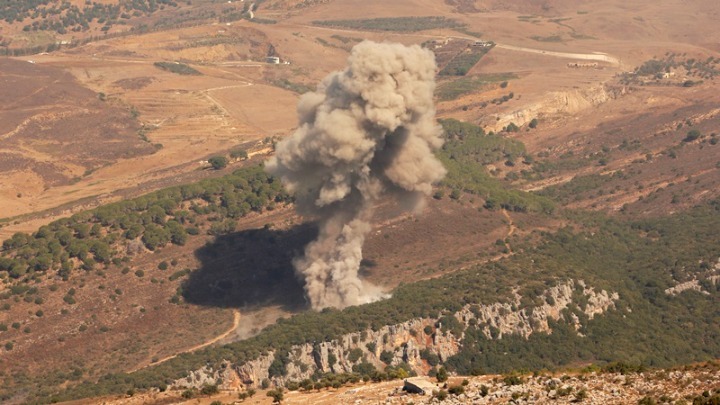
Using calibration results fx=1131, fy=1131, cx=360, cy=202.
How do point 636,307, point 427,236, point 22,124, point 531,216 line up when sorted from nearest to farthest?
point 636,307, point 427,236, point 531,216, point 22,124

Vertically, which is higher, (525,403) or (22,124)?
(525,403)

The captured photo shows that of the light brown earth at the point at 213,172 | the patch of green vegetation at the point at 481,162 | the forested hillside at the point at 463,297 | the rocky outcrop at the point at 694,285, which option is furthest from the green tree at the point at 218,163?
the rocky outcrop at the point at 694,285

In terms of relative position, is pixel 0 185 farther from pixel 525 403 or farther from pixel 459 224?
pixel 525 403

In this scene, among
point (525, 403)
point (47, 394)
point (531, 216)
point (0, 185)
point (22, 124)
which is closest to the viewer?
point (525, 403)

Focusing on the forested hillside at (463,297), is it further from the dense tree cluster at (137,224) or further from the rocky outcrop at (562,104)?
the rocky outcrop at (562,104)

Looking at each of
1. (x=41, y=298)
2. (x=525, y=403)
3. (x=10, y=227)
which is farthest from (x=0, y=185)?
(x=525, y=403)
